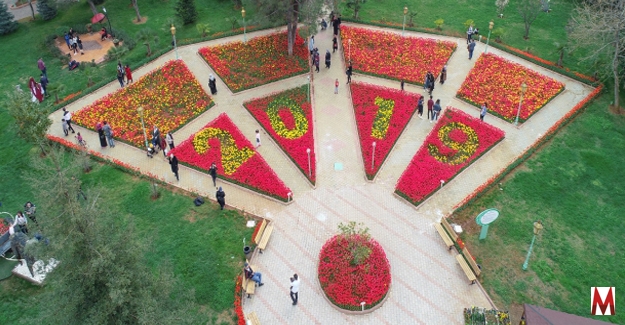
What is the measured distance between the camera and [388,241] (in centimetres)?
2373

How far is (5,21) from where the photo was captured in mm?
38844

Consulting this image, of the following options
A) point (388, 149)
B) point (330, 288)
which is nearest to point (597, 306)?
point (330, 288)

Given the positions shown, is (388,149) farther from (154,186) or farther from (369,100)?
(154,186)

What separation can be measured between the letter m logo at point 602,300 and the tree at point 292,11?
2003 cm

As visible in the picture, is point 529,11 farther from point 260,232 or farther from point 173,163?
point 173,163

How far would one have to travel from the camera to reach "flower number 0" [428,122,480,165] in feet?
91.0

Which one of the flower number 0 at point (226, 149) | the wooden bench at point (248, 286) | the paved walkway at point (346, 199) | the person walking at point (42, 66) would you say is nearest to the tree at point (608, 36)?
the paved walkway at point (346, 199)

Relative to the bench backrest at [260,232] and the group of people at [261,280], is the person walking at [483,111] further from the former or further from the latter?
the group of people at [261,280]

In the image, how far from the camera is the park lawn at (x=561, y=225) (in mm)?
21812

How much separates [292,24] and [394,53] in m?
7.08

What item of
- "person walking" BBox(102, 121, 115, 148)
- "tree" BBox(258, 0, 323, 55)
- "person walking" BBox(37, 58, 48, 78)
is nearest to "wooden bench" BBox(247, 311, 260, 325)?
"person walking" BBox(102, 121, 115, 148)

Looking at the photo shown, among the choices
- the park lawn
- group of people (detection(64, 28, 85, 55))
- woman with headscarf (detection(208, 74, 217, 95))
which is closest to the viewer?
the park lawn

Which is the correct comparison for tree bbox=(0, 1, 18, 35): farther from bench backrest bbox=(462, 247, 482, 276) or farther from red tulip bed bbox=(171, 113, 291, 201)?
bench backrest bbox=(462, 247, 482, 276)

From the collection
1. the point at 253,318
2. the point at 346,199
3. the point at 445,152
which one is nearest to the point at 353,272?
the point at 253,318
